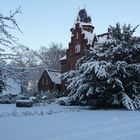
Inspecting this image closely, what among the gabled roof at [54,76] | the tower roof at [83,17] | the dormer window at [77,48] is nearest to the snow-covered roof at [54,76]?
the gabled roof at [54,76]

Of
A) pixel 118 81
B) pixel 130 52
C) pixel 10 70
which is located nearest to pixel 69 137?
pixel 10 70

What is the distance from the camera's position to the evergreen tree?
29.0 metres

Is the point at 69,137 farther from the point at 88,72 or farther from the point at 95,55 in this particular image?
the point at 95,55

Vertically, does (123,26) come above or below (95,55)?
above

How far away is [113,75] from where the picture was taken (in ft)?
97.3

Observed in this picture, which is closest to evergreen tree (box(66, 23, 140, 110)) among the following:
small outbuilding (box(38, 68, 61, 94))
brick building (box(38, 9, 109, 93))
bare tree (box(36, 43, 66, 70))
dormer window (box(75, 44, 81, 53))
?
brick building (box(38, 9, 109, 93))

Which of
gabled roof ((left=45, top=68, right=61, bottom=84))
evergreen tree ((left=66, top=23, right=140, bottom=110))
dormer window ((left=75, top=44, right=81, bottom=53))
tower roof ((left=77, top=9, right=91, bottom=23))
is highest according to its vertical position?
tower roof ((left=77, top=9, right=91, bottom=23))

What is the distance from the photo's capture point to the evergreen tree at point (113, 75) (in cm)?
2898

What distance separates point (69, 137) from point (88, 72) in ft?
61.6

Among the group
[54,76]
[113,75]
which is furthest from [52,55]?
[113,75]

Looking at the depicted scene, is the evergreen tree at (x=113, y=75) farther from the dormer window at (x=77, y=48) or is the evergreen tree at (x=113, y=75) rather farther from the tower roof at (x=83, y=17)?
the tower roof at (x=83, y=17)

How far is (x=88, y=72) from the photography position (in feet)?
97.7

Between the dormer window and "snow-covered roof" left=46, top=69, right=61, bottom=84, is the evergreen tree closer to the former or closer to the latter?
the dormer window

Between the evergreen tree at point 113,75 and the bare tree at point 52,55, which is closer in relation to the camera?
the evergreen tree at point 113,75
